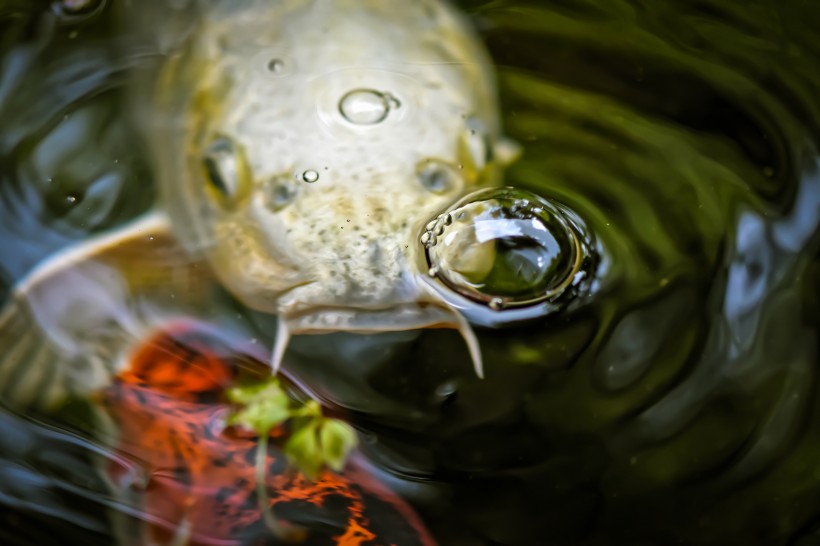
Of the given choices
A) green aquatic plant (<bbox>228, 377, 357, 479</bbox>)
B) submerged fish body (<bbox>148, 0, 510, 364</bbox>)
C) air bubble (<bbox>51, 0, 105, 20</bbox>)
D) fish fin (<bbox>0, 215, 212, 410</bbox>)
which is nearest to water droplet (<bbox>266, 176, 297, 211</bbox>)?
submerged fish body (<bbox>148, 0, 510, 364</bbox>)

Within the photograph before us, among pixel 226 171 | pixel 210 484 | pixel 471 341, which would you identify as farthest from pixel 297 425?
pixel 226 171

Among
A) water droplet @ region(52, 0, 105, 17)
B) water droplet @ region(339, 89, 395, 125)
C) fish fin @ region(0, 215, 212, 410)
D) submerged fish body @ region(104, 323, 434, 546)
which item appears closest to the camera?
submerged fish body @ region(104, 323, 434, 546)

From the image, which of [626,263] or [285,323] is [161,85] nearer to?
[285,323]

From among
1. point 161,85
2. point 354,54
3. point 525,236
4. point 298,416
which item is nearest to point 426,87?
point 354,54

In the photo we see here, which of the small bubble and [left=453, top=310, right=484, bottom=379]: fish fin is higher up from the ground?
the small bubble

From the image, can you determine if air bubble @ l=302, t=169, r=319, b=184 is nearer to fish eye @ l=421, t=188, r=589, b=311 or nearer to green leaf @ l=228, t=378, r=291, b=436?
fish eye @ l=421, t=188, r=589, b=311

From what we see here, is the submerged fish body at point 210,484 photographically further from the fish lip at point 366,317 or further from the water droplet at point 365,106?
the water droplet at point 365,106

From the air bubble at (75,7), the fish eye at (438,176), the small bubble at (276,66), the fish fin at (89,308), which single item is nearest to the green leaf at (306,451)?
the fish fin at (89,308)
